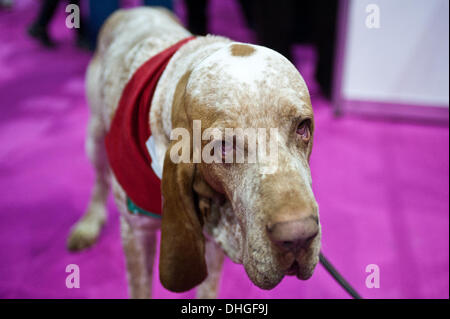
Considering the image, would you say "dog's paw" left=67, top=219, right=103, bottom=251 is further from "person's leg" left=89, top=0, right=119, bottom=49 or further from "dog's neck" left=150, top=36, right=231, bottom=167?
"person's leg" left=89, top=0, right=119, bottom=49

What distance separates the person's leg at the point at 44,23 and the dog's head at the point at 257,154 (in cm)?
383

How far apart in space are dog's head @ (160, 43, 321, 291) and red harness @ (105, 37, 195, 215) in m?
0.27

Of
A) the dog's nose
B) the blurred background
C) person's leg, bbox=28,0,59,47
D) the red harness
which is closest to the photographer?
the dog's nose

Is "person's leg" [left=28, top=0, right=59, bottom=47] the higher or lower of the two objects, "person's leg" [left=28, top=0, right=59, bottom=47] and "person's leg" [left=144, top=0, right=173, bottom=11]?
the lower

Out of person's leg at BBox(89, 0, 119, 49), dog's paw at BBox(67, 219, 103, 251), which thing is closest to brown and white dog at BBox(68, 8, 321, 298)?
dog's paw at BBox(67, 219, 103, 251)

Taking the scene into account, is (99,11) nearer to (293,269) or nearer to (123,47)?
(123,47)

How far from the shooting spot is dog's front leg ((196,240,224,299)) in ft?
5.25

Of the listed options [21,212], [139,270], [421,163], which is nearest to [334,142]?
[421,163]

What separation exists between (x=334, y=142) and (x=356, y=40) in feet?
2.37

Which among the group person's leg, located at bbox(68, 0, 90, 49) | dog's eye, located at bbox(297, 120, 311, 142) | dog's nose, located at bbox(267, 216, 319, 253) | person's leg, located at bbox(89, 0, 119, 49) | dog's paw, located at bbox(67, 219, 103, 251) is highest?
dog's eye, located at bbox(297, 120, 311, 142)

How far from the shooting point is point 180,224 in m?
1.07

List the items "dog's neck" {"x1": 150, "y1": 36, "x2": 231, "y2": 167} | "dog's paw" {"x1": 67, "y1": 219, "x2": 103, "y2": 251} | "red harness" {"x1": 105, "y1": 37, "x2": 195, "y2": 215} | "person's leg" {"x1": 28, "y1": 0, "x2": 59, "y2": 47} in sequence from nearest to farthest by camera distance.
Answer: "dog's neck" {"x1": 150, "y1": 36, "x2": 231, "y2": 167}
"red harness" {"x1": 105, "y1": 37, "x2": 195, "y2": 215}
"dog's paw" {"x1": 67, "y1": 219, "x2": 103, "y2": 251}
"person's leg" {"x1": 28, "y1": 0, "x2": 59, "y2": 47}

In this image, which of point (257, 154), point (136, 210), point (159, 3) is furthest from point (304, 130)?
point (159, 3)

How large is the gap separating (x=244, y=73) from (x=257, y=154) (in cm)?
17
